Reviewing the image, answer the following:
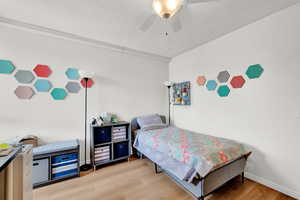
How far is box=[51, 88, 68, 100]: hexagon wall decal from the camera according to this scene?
7.70 feet

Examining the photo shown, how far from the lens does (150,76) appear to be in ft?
11.5

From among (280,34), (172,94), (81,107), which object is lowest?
(81,107)

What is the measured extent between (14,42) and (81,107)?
1454 mm

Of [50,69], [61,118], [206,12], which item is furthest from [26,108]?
[206,12]

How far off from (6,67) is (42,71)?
0.44 metres

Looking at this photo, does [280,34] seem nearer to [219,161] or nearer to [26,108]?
[219,161]

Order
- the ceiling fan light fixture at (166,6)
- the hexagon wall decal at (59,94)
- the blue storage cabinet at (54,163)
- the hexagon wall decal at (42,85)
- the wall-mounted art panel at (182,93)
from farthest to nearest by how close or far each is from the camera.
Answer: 1. the wall-mounted art panel at (182,93)
2. the hexagon wall decal at (59,94)
3. the hexagon wall decal at (42,85)
4. the blue storage cabinet at (54,163)
5. the ceiling fan light fixture at (166,6)

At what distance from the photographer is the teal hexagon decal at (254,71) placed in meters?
2.02

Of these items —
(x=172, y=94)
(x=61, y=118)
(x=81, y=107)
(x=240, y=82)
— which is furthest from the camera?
(x=172, y=94)

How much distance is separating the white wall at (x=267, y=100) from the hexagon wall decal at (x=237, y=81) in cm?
7

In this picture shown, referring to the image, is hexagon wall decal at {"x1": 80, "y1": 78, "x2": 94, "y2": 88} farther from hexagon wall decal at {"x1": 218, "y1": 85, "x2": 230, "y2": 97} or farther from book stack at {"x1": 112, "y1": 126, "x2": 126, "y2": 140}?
hexagon wall decal at {"x1": 218, "y1": 85, "x2": 230, "y2": 97}

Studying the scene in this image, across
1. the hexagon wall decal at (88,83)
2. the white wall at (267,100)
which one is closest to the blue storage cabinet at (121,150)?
the hexagon wall decal at (88,83)

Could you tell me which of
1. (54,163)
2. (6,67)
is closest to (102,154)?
(54,163)

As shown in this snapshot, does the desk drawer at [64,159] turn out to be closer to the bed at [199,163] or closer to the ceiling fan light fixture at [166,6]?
the bed at [199,163]
